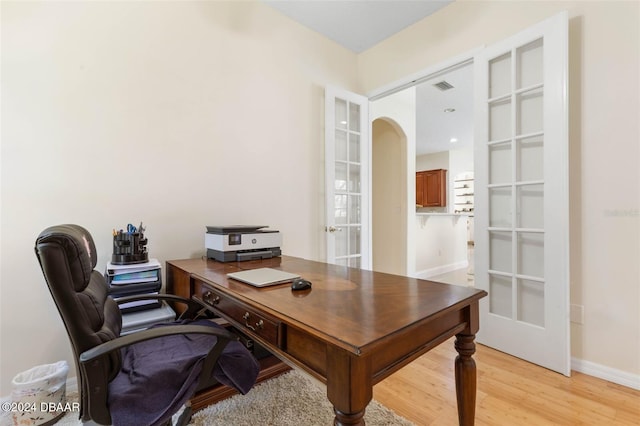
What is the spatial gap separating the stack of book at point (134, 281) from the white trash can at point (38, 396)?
448 mm

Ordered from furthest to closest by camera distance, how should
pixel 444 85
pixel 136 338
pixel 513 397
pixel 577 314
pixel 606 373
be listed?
1. pixel 444 85
2. pixel 577 314
3. pixel 606 373
4. pixel 513 397
5. pixel 136 338

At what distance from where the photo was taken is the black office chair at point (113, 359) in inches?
34.4

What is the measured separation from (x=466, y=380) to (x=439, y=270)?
4.33m

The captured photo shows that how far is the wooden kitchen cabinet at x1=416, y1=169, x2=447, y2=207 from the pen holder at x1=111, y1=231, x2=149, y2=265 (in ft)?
25.0

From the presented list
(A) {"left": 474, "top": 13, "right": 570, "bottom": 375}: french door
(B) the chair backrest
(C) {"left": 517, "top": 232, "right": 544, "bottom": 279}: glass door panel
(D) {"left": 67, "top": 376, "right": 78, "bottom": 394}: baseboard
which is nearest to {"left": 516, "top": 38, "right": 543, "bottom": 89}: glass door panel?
(A) {"left": 474, "top": 13, "right": 570, "bottom": 375}: french door

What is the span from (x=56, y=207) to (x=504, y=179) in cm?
296

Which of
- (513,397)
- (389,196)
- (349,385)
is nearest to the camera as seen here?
(349,385)

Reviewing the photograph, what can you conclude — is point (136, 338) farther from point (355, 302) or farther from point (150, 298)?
point (355, 302)

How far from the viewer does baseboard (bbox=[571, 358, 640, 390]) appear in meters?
1.71

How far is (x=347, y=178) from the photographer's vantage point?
3.11 meters

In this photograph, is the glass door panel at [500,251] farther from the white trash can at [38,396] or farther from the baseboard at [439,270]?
the white trash can at [38,396]

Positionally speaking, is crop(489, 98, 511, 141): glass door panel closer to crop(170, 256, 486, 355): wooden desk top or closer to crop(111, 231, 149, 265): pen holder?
crop(170, 256, 486, 355): wooden desk top

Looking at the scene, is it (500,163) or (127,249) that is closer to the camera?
(127,249)

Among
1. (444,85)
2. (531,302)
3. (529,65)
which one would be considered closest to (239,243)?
(531,302)
